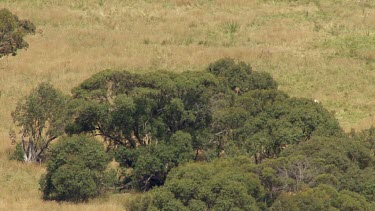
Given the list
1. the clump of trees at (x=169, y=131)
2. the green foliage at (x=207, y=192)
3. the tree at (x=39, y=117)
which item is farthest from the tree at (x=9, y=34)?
the green foliage at (x=207, y=192)

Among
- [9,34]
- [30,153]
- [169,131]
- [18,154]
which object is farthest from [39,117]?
[9,34]

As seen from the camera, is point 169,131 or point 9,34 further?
point 9,34

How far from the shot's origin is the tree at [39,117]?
47.5 metres

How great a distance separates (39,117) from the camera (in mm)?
47625

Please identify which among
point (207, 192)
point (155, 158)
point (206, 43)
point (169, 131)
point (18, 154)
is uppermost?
point (207, 192)

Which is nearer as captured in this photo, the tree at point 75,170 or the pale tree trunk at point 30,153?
the tree at point 75,170

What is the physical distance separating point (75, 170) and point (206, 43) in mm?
27581

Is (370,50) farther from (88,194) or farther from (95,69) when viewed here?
(88,194)

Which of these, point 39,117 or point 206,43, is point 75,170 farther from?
point 206,43

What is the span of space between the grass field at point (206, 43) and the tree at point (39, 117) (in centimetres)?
333

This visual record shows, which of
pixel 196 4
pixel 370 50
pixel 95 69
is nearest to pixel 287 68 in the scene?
pixel 370 50

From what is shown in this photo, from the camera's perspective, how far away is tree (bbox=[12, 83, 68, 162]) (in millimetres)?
47531

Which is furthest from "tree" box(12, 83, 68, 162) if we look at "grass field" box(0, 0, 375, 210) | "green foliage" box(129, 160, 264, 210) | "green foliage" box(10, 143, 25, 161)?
"green foliage" box(129, 160, 264, 210)

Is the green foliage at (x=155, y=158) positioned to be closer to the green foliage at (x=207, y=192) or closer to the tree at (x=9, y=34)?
the green foliage at (x=207, y=192)
